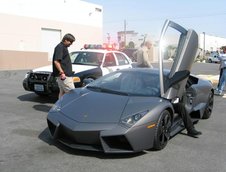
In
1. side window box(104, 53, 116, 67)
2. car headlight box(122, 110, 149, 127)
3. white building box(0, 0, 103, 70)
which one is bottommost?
car headlight box(122, 110, 149, 127)

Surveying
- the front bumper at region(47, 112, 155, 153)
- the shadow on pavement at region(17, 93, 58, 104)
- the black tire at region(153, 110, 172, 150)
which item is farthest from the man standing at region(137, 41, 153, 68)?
the front bumper at region(47, 112, 155, 153)

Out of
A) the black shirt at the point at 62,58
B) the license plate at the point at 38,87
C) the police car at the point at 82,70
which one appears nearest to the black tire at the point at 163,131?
the black shirt at the point at 62,58

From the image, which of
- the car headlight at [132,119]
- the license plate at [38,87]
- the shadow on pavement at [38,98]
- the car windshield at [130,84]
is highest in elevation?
the car windshield at [130,84]

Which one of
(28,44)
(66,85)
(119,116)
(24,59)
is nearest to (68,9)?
(28,44)

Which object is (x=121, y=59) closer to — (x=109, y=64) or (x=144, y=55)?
(x=109, y=64)

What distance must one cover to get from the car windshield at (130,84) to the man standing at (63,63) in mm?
843

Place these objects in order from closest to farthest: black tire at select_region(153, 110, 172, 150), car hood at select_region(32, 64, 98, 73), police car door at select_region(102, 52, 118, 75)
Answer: black tire at select_region(153, 110, 172, 150), car hood at select_region(32, 64, 98, 73), police car door at select_region(102, 52, 118, 75)

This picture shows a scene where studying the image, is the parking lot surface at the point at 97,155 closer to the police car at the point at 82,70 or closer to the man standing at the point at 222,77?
the police car at the point at 82,70

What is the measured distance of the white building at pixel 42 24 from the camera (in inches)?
1110

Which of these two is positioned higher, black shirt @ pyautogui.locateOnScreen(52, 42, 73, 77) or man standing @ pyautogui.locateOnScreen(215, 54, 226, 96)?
black shirt @ pyautogui.locateOnScreen(52, 42, 73, 77)

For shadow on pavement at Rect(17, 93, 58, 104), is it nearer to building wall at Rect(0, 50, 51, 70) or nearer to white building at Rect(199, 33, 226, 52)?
building wall at Rect(0, 50, 51, 70)

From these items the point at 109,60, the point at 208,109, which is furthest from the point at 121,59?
the point at 208,109

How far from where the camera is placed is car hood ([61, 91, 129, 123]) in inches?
182

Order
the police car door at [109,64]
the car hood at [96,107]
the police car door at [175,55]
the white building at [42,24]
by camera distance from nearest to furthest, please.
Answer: the car hood at [96,107] → the police car door at [175,55] → the police car door at [109,64] → the white building at [42,24]
